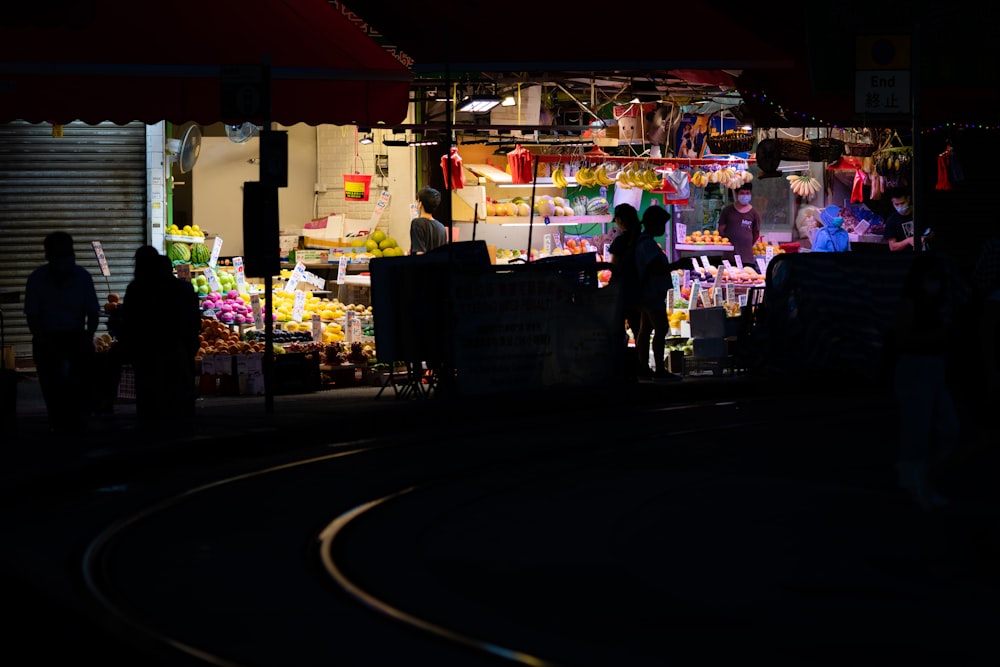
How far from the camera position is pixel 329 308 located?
2288cm

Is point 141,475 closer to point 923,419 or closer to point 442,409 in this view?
point 442,409

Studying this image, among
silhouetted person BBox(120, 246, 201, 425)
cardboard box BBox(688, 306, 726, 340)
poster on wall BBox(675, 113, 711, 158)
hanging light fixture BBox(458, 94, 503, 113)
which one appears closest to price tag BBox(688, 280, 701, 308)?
cardboard box BBox(688, 306, 726, 340)

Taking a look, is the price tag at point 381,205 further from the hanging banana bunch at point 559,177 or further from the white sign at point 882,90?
the white sign at point 882,90

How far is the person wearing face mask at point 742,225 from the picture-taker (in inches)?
1134

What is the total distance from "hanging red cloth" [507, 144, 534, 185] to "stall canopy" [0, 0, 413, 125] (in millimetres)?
7773

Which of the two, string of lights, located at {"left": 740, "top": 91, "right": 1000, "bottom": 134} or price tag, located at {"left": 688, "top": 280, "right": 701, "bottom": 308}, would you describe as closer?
string of lights, located at {"left": 740, "top": 91, "right": 1000, "bottom": 134}

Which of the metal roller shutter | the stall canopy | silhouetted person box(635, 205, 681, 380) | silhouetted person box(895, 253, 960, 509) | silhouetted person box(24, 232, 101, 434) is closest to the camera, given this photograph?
silhouetted person box(895, 253, 960, 509)

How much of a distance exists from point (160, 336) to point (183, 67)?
3.60 metres

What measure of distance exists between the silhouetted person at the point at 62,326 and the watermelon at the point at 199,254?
291 inches

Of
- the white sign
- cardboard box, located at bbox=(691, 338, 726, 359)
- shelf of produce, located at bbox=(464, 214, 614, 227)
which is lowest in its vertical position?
cardboard box, located at bbox=(691, 338, 726, 359)

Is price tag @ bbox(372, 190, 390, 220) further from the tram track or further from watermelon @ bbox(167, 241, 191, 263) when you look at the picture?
the tram track

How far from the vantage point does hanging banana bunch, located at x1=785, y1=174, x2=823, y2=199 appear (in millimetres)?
30125

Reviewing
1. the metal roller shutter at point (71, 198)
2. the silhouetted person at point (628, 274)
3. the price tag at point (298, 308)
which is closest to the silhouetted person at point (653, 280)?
the silhouetted person at point (628, 274)

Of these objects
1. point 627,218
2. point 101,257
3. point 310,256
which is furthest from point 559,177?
point 101,257
